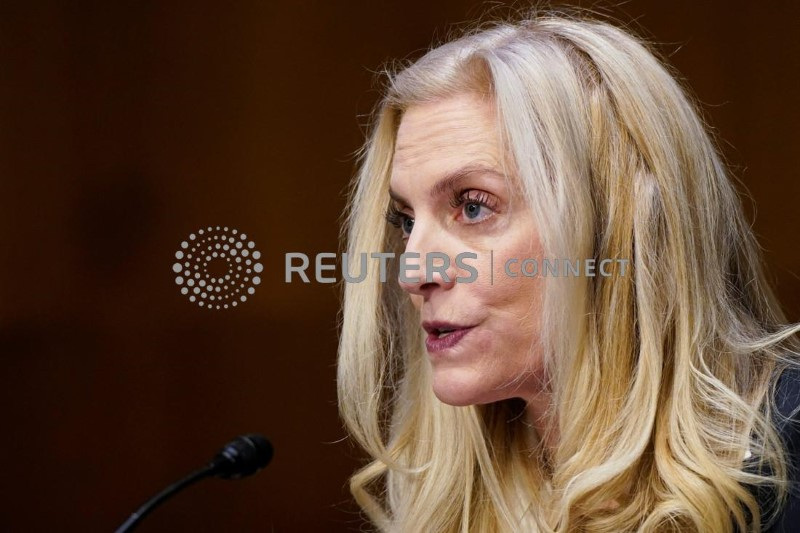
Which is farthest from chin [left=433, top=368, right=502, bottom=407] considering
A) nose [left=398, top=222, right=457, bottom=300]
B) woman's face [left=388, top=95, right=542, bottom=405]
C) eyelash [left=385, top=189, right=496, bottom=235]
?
eyelash [left=385, top=189, right=496, bottom=235]

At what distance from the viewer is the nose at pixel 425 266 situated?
4.51 feet

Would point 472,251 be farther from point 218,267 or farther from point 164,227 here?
point 164,227

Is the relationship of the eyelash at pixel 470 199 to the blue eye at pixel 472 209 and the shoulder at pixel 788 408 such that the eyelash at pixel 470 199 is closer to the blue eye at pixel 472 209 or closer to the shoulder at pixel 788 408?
the blue eye at pixel 472 209

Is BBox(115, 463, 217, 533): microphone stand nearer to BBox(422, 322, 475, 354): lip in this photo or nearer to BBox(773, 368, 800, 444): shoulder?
BBox(422, 322, 475, 354): lip

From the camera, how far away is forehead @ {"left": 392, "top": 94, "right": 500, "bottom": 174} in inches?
53.7

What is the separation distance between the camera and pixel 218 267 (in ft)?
6.85

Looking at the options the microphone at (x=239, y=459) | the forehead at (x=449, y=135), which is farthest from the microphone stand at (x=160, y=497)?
the forehead at (x=449, y=135)

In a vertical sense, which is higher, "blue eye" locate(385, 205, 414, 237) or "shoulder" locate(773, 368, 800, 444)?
"blue eye" locate(385, 205, 414, 237)

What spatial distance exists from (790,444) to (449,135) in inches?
23.3

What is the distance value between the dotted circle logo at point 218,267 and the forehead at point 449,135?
704 mm

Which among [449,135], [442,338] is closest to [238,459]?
[442,338]

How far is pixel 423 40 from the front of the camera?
217 cm

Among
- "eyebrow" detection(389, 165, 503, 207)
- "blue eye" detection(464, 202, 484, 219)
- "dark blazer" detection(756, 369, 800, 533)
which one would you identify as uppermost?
"eyebrow" detection(389, 165, 503, 207)

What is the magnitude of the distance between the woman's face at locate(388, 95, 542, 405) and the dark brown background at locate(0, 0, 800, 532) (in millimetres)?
792
